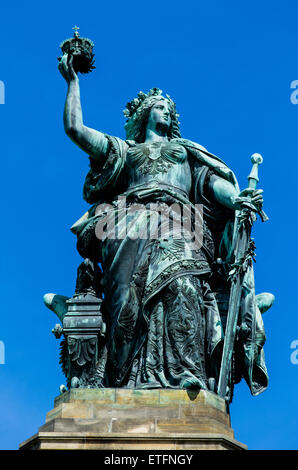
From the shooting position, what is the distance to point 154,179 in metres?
18.0

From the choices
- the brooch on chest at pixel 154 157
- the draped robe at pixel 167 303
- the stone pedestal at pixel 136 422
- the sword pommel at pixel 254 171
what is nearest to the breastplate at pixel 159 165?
the brooch on chest at pixel 154 157

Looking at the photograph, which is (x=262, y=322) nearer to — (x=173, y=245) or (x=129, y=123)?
(x=173, y=245)

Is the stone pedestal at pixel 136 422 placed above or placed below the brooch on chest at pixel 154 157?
below

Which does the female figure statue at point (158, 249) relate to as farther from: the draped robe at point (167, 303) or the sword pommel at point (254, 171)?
the sword pommel at point (254, 171)

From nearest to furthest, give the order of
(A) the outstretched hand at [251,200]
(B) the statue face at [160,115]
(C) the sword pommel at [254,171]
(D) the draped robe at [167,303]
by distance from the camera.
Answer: (D) the draped robe at [167,303]
(A) the outstretched hand at [251,200]
(C) the sword pommel at [254,171]
(B) the statue face at [160,115]

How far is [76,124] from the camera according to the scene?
18.1 m

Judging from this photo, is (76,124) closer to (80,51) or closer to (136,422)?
(80,51)

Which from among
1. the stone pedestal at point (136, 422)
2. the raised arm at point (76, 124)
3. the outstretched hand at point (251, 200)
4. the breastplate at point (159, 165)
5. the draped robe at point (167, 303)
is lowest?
the stone pedestal at point (136, 422)

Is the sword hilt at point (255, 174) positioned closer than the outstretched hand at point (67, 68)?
Yes

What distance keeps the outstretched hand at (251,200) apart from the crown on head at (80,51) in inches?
130

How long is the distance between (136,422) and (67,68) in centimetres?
572

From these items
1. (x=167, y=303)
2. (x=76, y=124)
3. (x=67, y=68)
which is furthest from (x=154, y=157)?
(x=167, y=303)

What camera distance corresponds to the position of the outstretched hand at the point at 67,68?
59.8 feet

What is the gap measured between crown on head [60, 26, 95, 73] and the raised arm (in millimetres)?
128
